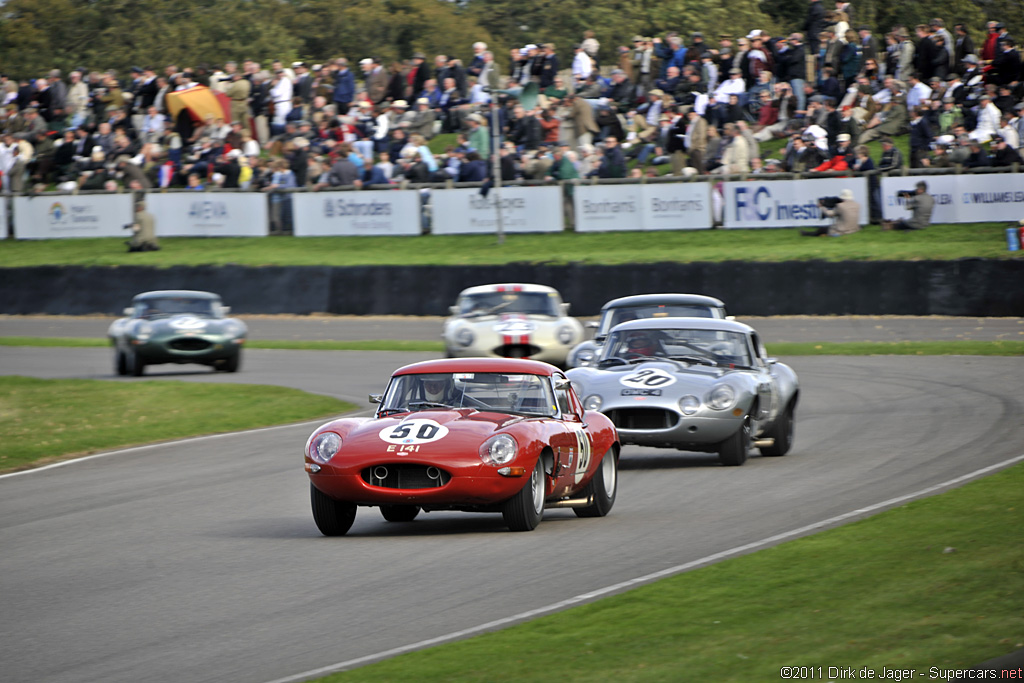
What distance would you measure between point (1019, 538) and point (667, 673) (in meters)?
3.03

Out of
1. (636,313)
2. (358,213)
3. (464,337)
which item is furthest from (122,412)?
(358,213)

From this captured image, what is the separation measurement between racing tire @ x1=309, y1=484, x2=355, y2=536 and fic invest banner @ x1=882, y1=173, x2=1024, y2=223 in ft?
67.0

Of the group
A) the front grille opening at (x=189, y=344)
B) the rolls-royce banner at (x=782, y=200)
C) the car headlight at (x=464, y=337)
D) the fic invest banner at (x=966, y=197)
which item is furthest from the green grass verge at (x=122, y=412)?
the fic invest banner at (x=966, y=197)

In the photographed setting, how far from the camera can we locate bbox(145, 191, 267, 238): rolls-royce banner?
32.5m

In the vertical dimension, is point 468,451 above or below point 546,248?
below

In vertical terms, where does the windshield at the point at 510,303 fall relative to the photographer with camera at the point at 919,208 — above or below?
below

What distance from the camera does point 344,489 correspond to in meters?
8.50

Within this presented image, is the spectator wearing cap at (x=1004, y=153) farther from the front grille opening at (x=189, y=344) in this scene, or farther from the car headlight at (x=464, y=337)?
the front grille opening at (x=189, y=344)

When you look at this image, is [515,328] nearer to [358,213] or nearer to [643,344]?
[643,344]

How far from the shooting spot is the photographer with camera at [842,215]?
27.3 metres

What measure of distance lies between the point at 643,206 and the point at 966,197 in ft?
21.3

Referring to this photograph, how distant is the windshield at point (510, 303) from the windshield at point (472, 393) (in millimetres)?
10606

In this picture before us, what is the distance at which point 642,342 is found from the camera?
1289 centimetres

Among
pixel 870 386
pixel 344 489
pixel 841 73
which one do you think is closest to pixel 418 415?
pixel 344 489
